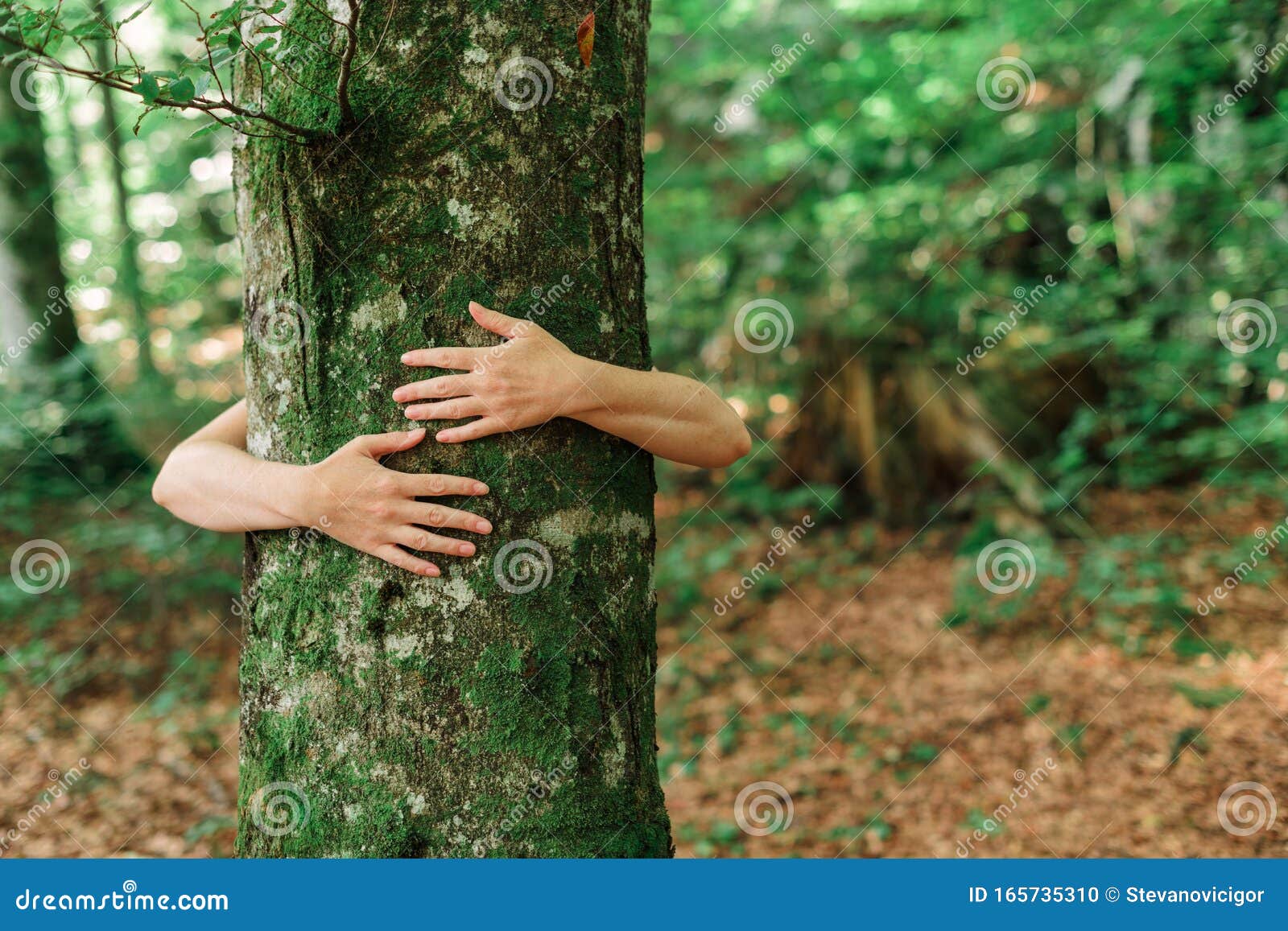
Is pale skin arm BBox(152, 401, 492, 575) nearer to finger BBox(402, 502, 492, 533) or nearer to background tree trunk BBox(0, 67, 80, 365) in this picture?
finger BBox(402, 502, 492, 533)

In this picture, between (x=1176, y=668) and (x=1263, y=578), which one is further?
(x=1263, y=578)

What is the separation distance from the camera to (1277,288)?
512cm

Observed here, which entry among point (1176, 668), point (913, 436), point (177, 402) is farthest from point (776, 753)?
point (177, 402)

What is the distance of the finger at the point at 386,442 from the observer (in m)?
1.41

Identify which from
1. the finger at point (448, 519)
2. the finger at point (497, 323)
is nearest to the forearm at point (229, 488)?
the finger at point (448, 519)

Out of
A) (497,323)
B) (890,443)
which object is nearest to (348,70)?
(497,323)

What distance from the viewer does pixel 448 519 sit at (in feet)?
4.62

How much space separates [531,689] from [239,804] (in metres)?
0.68

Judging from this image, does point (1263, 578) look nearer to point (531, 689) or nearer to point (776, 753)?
point (776, 753)

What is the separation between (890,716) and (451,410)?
13.4ft

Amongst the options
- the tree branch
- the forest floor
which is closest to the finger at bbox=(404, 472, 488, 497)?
the tree branch

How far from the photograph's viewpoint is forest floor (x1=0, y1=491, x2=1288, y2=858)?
3809 millimetres

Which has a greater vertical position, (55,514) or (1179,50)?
(1179,50)

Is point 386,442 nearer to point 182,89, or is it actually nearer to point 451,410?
point 451,410
